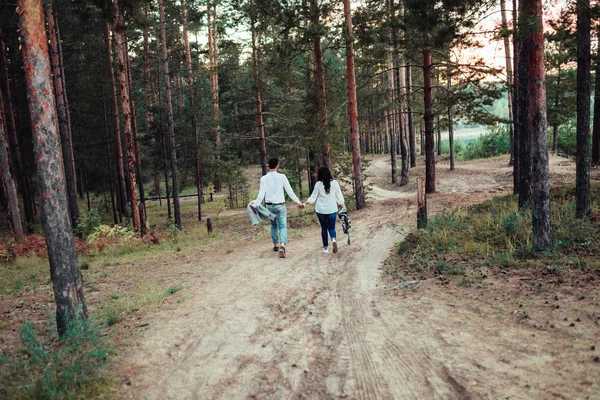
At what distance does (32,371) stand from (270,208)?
20.1 feet

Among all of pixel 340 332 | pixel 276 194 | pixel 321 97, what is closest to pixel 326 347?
pixel 340 332

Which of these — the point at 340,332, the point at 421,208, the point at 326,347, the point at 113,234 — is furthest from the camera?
the point at 113,234

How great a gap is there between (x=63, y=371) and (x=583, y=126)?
12.3 meters

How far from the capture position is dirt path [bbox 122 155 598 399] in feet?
12.3

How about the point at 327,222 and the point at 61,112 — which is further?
the point at 61,112

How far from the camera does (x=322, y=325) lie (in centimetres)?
531

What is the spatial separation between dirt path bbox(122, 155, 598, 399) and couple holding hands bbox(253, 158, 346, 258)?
1904mm

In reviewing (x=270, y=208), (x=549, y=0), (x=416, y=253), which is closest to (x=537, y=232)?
(x=416, y=253)

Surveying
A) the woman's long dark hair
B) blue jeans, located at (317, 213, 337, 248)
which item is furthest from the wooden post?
the woman's long dark hair

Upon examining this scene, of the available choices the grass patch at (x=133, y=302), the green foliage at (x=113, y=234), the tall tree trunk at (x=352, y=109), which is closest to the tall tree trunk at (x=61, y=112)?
the green foliage at (x=113, y=234)

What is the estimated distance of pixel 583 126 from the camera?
10039 mm

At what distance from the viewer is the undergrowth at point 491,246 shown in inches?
291

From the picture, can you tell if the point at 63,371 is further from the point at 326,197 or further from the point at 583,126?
the point at 583,126

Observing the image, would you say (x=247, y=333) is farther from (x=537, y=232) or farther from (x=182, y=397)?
(x=537, y=232)
